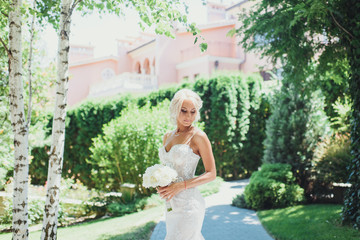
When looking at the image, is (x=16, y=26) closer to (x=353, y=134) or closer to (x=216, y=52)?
(x=353, y=134)

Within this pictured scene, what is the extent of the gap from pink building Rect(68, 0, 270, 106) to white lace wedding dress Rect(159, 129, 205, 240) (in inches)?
725

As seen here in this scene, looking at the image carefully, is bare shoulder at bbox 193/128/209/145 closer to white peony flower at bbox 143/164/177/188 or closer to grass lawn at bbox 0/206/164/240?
white peony flower at bbox 143/164/177/188

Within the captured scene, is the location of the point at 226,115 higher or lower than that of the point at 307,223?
higher

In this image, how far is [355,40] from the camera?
20.7 feet

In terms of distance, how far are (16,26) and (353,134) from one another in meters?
6.66

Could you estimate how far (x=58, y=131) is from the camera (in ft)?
15.5

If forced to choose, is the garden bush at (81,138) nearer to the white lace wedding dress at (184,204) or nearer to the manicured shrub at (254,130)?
the manicured shrub at (254,130)

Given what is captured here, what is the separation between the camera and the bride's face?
11.5ft

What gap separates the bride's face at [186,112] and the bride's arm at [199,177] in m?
0.19

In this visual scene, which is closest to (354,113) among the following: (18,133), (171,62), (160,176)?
(160,176)

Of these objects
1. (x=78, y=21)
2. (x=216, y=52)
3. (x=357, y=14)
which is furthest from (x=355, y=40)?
(x=216, y=52)

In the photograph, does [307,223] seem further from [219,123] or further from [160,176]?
[219,123]

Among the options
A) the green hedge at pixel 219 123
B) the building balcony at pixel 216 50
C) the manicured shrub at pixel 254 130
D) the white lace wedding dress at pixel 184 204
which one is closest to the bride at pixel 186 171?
the white lace wedding dress at pixel 184 204

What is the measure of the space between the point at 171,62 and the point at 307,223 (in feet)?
66.9
